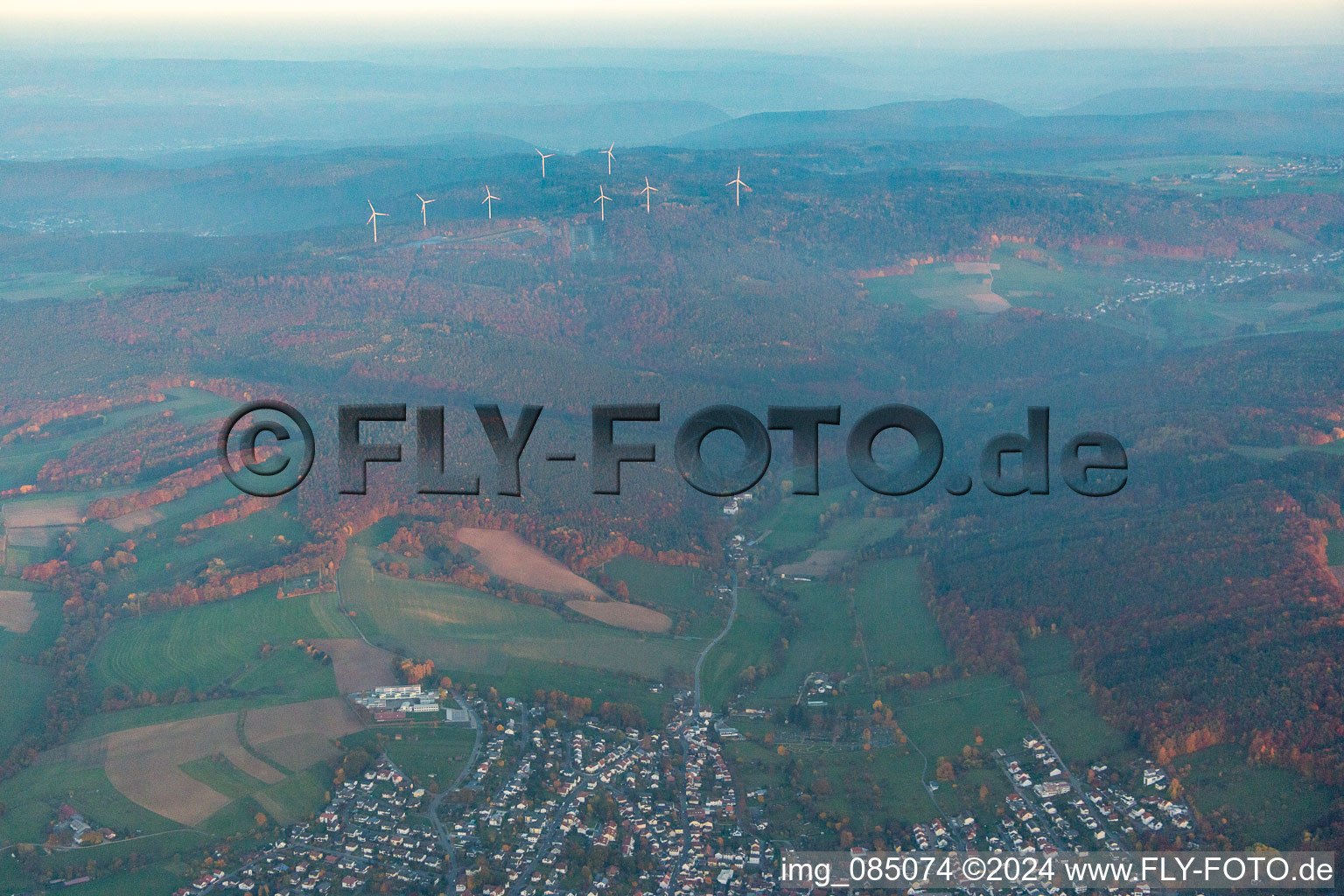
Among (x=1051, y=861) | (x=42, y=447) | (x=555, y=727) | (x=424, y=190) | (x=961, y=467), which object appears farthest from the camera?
(x=424, y=190)

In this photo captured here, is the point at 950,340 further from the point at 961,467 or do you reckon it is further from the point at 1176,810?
the point at 1176,810

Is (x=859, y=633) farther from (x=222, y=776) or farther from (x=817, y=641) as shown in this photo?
(x=222, y=776)

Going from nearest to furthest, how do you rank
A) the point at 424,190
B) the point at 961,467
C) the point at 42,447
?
the point at 961,467 < the point at 42,447 < the point at 424,190

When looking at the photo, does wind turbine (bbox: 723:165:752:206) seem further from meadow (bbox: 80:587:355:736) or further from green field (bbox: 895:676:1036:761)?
green field (bbox: 895:676:1036:761)

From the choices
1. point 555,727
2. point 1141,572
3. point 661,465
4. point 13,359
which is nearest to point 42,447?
point 13,359

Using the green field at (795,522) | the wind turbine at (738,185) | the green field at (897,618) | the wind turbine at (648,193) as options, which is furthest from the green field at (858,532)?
the wind turbine at (738,185)

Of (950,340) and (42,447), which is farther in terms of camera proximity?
(950,340)

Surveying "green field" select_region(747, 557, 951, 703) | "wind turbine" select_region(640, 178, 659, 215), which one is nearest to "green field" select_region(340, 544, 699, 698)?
"green field" select_region(747, 557, 951, 703)
